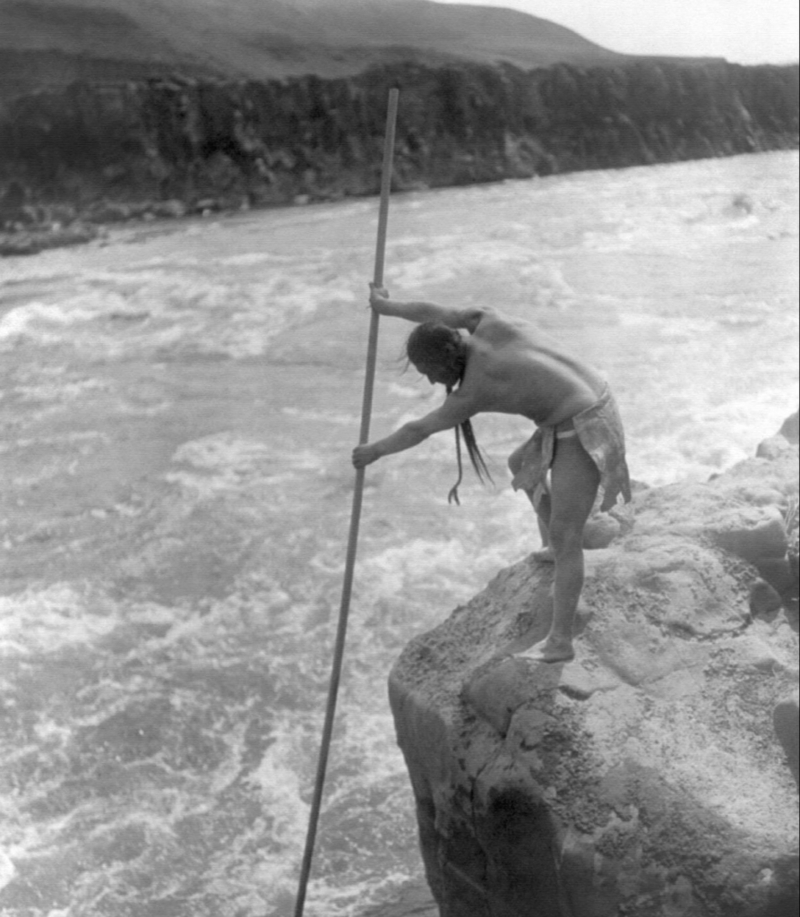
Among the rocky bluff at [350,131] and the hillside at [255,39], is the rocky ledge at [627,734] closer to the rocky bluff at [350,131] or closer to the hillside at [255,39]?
the hillside at [255,39]

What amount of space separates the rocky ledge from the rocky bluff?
14.8ft

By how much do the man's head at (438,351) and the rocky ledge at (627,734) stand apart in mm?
676

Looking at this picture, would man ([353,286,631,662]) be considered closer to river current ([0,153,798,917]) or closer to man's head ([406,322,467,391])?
man's head ([406,322,467,391])

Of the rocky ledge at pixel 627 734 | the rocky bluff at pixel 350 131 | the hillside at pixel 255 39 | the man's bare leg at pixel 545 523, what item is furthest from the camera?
the rocky bluff at pixel 350 131

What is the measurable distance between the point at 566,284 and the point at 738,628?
1037cm

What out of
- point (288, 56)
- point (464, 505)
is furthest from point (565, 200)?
point (464, 505)

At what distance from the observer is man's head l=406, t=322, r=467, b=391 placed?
9.66 feet

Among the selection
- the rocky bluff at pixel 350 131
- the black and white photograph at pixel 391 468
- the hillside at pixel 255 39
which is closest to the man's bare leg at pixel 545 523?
the black and white photograph at pixel 391 468

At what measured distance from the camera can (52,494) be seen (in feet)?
25.1

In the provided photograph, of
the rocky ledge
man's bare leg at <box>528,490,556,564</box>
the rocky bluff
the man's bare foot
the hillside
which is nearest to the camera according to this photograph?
the rocky ledge

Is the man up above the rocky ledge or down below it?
above

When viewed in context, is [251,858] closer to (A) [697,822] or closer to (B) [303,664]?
(B) [303,664]

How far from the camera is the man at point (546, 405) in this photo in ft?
9.75

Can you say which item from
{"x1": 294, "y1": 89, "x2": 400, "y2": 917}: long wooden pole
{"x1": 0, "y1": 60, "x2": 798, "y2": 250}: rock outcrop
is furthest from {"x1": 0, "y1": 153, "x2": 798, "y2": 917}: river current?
{"x1": 294, "y1": 89, "x2": 400, "y2": 917}: long wooden pole
